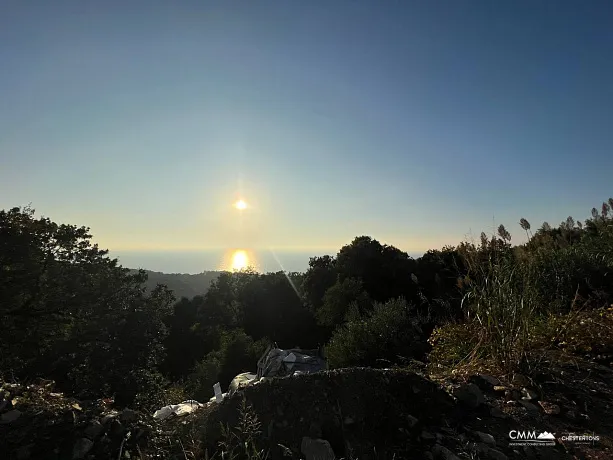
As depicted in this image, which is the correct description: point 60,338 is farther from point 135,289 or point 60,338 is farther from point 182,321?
point 182,321

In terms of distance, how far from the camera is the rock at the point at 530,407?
258 centimetres

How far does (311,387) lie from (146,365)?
32.3 feet

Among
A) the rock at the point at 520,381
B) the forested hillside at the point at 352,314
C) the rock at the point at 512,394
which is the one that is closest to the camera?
the rock at the point at 512,394

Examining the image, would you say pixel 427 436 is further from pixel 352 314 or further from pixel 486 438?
pixel 352 314

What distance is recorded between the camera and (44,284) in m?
9.35

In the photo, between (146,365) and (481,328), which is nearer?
(481,328)

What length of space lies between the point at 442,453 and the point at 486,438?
388mm

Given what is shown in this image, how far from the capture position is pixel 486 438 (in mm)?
2311

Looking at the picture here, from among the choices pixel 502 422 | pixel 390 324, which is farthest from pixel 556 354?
pixel 390 324

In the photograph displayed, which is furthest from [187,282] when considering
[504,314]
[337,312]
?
[504,314]

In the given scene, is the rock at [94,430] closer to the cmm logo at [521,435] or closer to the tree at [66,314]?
the cmm logo at [521,435]

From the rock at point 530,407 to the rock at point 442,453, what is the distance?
0.91 meters

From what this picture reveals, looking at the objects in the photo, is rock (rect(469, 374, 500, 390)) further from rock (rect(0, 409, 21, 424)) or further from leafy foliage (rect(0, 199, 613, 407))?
rock (rect(0, 409, 21, 424))

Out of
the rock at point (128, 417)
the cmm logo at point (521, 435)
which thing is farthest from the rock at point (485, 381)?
the rock at point (128, 417)
